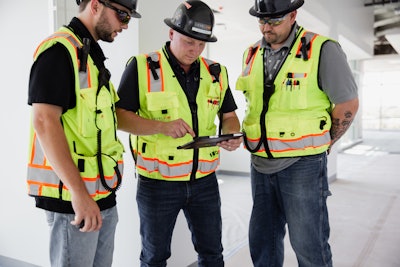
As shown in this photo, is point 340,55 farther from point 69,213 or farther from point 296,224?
point 69,213

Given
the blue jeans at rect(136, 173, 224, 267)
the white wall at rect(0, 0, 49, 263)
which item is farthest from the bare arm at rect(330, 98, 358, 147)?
the white wall at rect(0, 0, 49, 263)

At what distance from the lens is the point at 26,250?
3043 mm

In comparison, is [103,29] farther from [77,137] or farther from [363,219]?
[363,219]

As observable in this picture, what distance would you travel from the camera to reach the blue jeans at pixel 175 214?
189 cm

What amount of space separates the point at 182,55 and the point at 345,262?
7.69ft

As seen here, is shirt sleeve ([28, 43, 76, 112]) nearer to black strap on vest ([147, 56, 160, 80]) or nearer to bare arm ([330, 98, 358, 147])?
black strap on vest ([147, 56, 160, 80])

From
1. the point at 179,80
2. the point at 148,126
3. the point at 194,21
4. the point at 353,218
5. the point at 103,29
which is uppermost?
the point at 194,21

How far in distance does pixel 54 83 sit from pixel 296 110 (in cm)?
122

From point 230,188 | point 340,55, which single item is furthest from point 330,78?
point 230,188

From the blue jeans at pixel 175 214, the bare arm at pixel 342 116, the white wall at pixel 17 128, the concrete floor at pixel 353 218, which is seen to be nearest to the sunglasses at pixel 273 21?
the bare arm at pixel 342 116

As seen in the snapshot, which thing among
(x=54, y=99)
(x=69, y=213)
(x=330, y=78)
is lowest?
(x=69, y=213)

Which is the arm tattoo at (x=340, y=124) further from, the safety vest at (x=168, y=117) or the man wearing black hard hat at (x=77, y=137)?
the man wearing black hard hat at (x=77, y=137)

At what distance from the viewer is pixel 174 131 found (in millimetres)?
1791

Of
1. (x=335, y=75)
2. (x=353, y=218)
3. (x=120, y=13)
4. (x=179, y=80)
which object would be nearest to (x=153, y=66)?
(x=179, y=80)
